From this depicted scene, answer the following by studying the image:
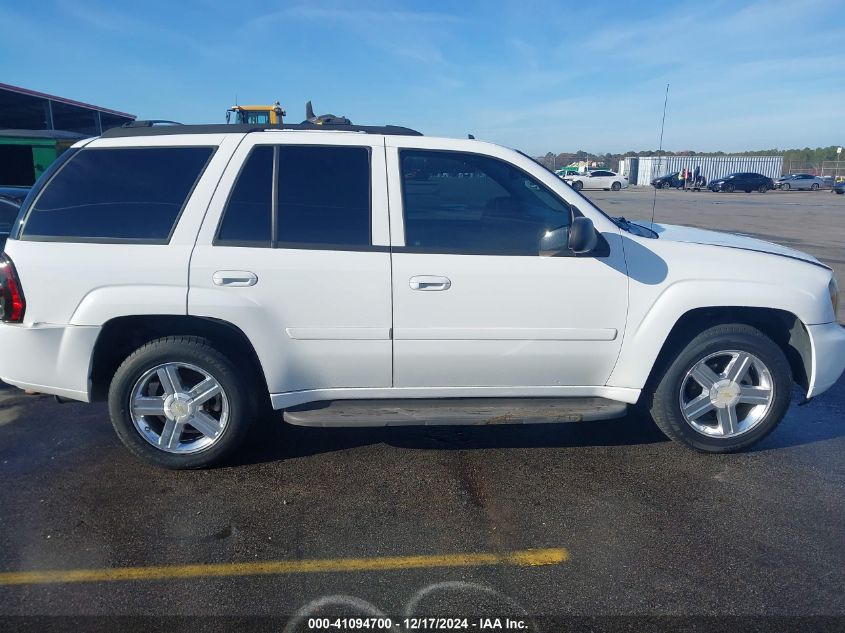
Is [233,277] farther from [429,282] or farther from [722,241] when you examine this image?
[722,241]

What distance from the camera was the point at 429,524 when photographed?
339 centimetres

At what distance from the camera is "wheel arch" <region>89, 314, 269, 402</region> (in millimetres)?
3701

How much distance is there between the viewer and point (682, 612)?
271cm

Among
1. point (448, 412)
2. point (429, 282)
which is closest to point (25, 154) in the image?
point (429, 282)

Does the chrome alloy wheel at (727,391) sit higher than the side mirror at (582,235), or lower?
lower

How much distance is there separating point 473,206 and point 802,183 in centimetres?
5491

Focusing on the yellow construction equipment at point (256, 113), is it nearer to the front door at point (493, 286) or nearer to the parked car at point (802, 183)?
the front door at point (493, 286)

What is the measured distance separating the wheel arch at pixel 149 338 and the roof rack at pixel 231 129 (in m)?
1.12

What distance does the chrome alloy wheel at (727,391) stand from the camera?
4.04 m

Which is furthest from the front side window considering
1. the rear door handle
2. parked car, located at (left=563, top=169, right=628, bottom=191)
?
parked car, located at (left=563, top=169, right=628, bottom=191)

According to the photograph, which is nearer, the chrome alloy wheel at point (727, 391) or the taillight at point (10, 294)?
the taillight at point (10, 294)

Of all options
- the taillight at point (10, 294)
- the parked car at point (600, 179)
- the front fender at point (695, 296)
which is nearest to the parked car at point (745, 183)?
the parked car at point (600, 179)

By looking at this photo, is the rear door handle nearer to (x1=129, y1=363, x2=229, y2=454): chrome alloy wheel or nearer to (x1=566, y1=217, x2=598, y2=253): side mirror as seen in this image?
(x1=129, y1=363, x2=229, y2=454): chrome alloy wheel

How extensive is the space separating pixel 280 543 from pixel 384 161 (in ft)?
7.04
